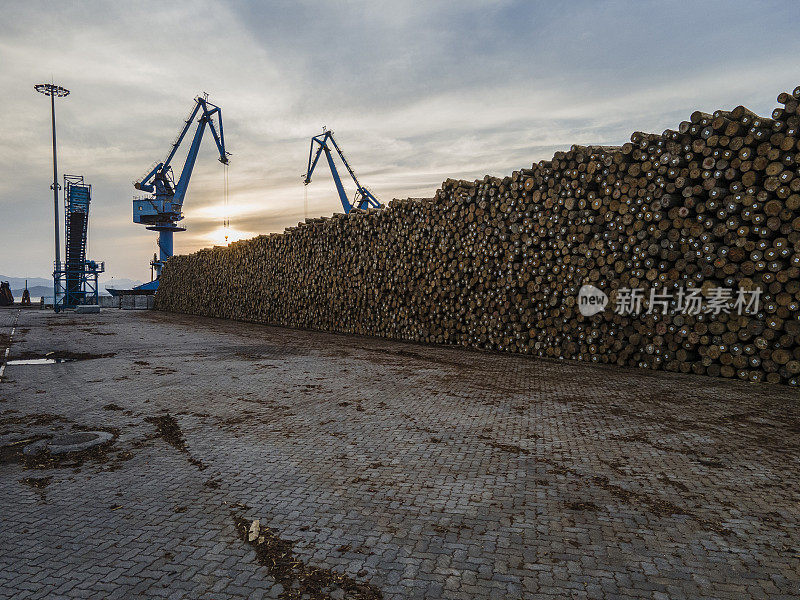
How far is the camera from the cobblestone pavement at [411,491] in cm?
224

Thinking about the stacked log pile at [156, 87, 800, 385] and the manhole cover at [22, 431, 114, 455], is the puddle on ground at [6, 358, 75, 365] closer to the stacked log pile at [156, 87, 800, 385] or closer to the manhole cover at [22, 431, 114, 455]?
the manhole cover at [22, 431, 114, 455]

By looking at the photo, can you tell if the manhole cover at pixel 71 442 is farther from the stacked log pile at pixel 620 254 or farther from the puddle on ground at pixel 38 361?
the stacked log pile at pixel 620 254

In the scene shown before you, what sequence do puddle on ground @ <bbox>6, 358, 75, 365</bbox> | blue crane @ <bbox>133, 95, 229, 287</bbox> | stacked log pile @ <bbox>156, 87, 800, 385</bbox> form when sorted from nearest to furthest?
stacked log pile @ <bbox>156, 87, 800, 385</bbox>, puddle on ground @ <bbox>6, 358, 75, 365</bbox>, blue crane @ <bbox>133, 95, 229, 287</bbox>

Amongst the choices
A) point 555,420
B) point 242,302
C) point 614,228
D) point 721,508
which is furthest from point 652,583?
point 242,302

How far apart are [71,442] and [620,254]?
27.4ft

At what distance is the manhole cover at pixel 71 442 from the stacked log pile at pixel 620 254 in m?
7.72

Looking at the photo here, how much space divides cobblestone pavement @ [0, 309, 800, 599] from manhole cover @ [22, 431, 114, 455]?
152 millimetres

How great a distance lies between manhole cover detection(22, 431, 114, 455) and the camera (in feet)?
12.8

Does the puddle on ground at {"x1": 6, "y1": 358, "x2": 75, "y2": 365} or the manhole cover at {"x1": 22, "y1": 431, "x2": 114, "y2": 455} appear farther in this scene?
the puddle on ground at {"x1": 6, "y1": 358, "x2": 75, "y2": 365}

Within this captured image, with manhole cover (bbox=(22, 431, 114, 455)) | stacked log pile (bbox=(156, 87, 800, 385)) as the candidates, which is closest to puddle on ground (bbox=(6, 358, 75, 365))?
manhole cover (bbox=(22, 431, 114, 455))

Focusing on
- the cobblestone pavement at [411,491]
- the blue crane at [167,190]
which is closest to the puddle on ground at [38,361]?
the cobblestone pavement at [411,491]

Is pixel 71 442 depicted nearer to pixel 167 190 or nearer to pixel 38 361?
pixel 38 361

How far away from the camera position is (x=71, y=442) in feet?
13.4

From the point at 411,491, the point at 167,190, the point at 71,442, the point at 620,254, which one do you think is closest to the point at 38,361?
the point at 71,442
